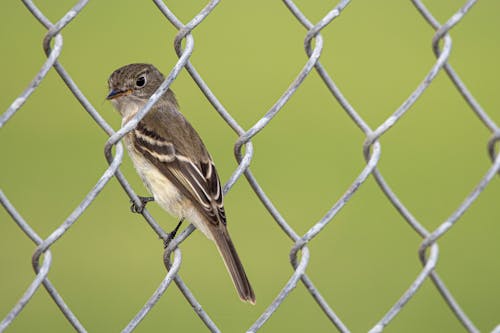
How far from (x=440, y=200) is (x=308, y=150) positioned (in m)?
1.28

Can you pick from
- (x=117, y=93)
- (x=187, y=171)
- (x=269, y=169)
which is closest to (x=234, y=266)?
(x=187, y=171)

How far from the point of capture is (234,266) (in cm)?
377

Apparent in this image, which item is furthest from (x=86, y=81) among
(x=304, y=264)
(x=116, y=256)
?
(x=304, y=264)

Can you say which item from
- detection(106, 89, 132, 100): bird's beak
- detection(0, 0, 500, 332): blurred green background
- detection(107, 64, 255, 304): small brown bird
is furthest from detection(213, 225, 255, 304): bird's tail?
detection(0, 0, 500, 332): blurred green background

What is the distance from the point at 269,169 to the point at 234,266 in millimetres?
4434

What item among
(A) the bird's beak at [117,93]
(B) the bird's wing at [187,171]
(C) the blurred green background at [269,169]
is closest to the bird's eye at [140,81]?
Result: (A) the bird's beak at [117,93]

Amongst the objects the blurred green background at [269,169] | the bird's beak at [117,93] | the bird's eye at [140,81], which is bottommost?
the blurred green background at [269,169]

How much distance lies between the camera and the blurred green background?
267 inches

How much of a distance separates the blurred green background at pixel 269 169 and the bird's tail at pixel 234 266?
256 cm

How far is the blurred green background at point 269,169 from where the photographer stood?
6.79 metres

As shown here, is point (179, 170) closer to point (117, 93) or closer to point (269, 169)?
point (117, 93)

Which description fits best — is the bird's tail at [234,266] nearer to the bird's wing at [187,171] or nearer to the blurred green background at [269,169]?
the bird's wing at [187,171]

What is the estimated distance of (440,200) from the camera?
26.4ft

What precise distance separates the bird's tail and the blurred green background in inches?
101
